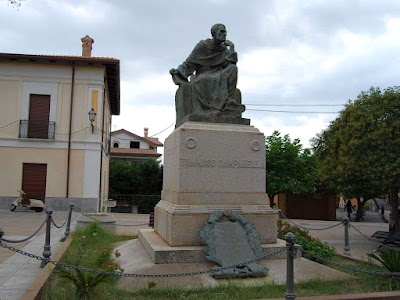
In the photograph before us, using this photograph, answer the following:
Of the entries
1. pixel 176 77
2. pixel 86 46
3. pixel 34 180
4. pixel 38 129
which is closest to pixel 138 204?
pixel 34 180

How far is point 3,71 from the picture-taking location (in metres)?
20.8

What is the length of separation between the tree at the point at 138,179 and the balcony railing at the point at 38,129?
11.2m

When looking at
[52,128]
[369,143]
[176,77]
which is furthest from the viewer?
[52,128]

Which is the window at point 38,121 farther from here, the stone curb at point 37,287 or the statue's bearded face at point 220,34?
the stone curb at point 37,287

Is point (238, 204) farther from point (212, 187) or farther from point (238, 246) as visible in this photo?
point (238, 246)

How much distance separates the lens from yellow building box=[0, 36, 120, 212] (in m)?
20.2

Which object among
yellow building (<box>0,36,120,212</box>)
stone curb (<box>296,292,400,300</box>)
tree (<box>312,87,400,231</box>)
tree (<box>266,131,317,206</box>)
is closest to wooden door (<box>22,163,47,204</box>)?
yellow building (<box>0,36,120,212</box>)

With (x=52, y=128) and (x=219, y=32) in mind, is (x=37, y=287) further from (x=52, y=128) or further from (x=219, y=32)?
(x=52, y=128)

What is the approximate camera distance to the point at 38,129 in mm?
20781

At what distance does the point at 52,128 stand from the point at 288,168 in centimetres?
1371

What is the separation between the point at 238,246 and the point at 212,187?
43.6 inches

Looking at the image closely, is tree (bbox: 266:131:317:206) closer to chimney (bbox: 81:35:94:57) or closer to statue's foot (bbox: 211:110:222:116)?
chimney (bbox: 81:35:94:57)

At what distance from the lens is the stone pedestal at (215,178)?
19.4ft

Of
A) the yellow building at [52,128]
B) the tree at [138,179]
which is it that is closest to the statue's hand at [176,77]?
the yellow building at [52,128]
